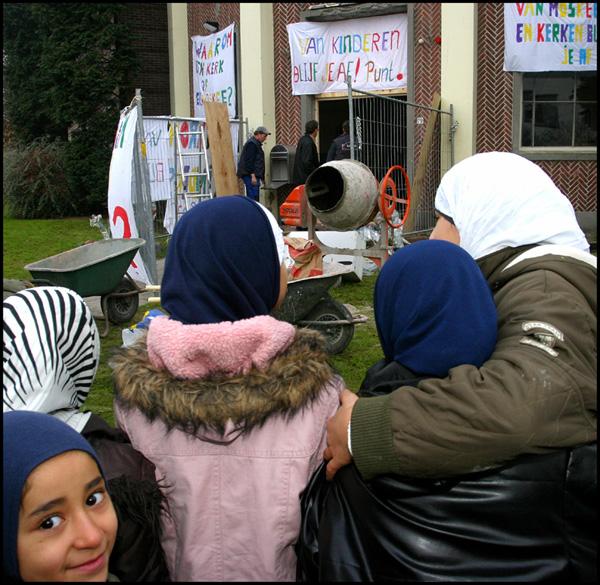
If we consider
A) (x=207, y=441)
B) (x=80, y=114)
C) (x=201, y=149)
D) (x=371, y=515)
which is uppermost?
(x=80, y=114)

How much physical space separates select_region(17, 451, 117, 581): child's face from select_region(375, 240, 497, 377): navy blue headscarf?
0.74 meters

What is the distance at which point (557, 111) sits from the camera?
14.0 metres

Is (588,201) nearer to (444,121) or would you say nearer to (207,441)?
(444,121)

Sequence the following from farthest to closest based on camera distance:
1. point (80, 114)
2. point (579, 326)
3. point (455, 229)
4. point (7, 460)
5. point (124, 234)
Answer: point (80, 114)
point (124, 234)
point (455, 229)
point (579, 326)
point (7, 460)

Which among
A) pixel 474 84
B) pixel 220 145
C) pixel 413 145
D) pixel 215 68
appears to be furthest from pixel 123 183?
pixel 215 68

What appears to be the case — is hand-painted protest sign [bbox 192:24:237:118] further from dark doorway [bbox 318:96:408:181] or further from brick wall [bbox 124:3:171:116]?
dark doorway [bbox 318:96:408:181]

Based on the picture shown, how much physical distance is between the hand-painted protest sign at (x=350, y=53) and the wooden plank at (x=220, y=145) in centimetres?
607

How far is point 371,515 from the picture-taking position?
5.40 feet

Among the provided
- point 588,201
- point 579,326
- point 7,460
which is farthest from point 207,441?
point 588,201

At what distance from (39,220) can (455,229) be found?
18.8 m

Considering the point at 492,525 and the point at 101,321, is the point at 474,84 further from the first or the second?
the point at 492,525

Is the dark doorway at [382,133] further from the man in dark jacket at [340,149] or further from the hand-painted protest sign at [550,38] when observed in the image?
the hand-painted protest sign at [550,38]

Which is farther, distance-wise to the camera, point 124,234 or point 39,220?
point 39,220

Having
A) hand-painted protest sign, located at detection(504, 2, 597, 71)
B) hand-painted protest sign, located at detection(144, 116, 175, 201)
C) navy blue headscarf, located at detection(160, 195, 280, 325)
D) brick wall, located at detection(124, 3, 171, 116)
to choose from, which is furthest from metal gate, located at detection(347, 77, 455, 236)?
navy blue headscarf, located at detection(160, 195, 280, 325)
